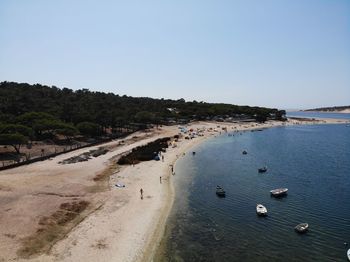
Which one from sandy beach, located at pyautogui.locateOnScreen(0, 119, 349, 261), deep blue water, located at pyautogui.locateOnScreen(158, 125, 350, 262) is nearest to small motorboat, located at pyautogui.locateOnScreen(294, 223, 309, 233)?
deep blue water, located at pyautogui.locateOnScreen(158, 125, 350, 262)

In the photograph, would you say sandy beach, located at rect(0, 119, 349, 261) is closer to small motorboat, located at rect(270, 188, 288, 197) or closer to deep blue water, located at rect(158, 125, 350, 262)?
deep blue water, located at rect(158, 125, 350, 262)

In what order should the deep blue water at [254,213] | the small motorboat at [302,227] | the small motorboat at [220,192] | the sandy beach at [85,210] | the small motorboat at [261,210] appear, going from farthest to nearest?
the small motorboat at [220,192] → the small motorboat at [261,210] → the small motorboat at [302,227] → the deep blue water at [254,213] → the sandy beach at [85,210]

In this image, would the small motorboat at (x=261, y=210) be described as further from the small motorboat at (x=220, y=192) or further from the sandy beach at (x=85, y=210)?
the sandy beach at (x=85, y=210)

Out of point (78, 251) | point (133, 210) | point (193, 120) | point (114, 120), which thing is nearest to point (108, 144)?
point (114, 120)

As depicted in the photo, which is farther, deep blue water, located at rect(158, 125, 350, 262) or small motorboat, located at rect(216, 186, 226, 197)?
small motorboat, located at rect(216, 186, 226, 197)

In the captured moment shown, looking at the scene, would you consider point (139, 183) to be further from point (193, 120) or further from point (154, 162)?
point (193, 120)

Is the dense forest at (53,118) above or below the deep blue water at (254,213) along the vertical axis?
above

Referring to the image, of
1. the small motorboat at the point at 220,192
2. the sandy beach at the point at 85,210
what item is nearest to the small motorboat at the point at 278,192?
the small motorboat at the point at 220,192
